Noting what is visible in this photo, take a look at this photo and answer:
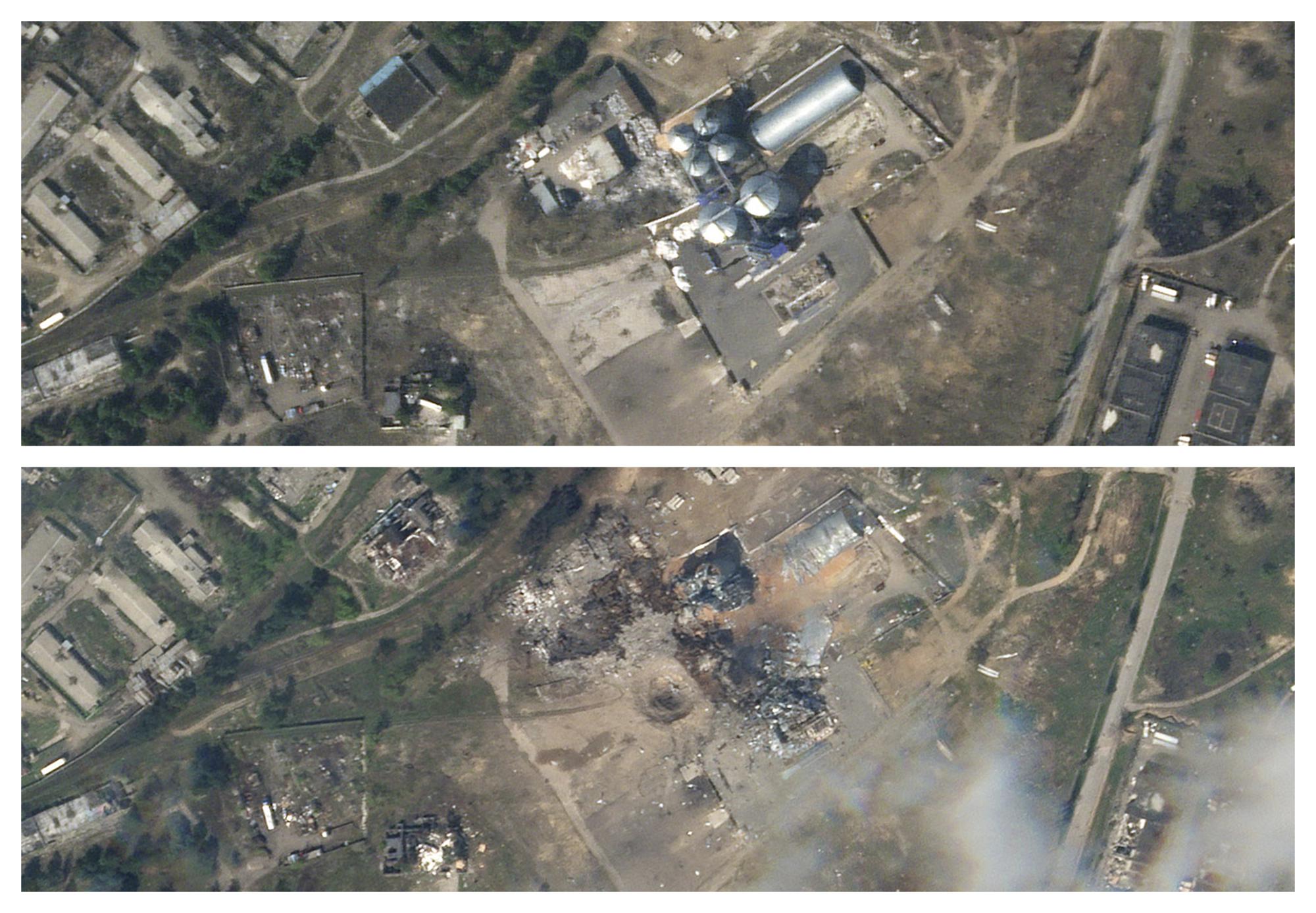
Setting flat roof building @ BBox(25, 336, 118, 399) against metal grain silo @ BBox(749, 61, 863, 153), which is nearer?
metal grain silo @ BBox(749, 61, 863, 153)

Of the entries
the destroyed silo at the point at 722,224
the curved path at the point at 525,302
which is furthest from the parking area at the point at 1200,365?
the curved path at the point at 525,302

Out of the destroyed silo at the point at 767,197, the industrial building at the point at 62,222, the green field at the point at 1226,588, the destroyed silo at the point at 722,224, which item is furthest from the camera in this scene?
the industrial building at the point at 62,222

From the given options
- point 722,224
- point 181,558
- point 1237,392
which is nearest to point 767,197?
point 722,224

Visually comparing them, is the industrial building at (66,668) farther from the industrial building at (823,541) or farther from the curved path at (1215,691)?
the curved path at (1215,691)

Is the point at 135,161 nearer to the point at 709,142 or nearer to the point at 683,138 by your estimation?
the point at 683,138

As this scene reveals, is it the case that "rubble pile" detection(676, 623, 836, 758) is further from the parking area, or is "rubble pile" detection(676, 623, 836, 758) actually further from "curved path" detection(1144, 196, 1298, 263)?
"curved path" detection(1144, 196, 1298, 263)

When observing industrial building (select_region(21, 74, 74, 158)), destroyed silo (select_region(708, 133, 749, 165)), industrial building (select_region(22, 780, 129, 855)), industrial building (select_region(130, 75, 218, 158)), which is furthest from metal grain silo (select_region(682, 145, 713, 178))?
industrial building (select_region(22, 780, 129, 855))
